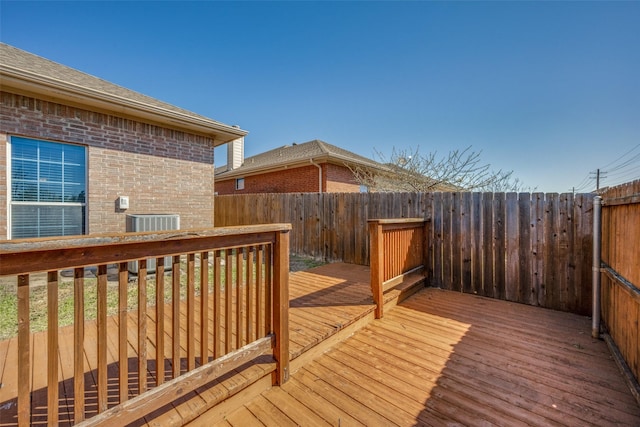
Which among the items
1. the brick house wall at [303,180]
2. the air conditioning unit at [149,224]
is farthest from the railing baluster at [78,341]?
the brick house wall at [303,180]

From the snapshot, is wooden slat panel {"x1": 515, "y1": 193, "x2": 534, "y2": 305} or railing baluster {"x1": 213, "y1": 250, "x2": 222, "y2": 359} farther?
wooden slat panel {"x1": 515, "y1": 193, "x2": 534, "y2": 305}

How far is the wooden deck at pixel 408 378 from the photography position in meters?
1.91

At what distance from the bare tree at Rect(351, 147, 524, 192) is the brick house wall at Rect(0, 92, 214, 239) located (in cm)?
641

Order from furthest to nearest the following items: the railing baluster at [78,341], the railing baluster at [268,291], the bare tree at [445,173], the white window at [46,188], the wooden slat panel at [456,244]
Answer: the bare tree at [445,173]
the wooden slat panel at [456,244]
the white window at [46,188]
the railing baluster at [268,291]
the railing baluster at [78,341]

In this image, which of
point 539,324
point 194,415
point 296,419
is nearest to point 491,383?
point 296,419

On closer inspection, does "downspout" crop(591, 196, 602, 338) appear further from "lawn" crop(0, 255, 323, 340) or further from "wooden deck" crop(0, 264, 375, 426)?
"lawn" crop(0, 255, 323, 340)

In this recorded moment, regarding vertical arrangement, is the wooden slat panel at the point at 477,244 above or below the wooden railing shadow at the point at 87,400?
above

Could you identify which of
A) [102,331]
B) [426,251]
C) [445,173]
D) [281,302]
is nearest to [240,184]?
[445,173]

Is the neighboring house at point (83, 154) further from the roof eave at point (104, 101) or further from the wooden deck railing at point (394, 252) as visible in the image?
the wooden deck railing at point (394, 252)

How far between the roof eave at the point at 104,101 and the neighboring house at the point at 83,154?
0.01 meters

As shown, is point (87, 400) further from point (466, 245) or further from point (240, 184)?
point (240, 184)

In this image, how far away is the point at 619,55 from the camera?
6.16 meters

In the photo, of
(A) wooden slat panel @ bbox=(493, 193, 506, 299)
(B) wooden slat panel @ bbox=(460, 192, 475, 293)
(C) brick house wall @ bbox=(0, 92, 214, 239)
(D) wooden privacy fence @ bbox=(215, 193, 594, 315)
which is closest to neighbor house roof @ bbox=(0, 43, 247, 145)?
(C) brick house wall @ bbox=(0, 92, 214, 239)

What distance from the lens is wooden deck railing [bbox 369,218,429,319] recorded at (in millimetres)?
3639
